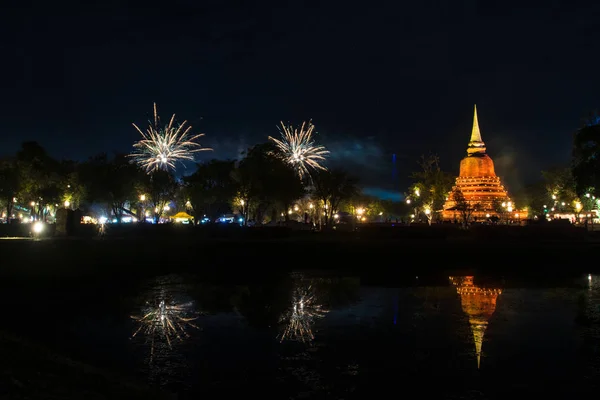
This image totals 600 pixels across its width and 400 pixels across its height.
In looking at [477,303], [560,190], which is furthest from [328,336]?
[560,190]

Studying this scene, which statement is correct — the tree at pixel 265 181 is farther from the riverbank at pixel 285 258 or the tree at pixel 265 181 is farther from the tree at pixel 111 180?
the riverbank at pixel 285 258

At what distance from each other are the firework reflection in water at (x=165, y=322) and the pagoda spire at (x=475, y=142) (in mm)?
107754

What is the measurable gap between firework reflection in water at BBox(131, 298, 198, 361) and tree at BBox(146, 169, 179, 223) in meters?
57.2

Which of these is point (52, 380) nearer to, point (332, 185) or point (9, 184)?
point (332, 185)

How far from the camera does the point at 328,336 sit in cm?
1235

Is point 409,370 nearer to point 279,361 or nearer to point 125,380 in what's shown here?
point 279,361

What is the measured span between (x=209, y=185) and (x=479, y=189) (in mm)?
50884

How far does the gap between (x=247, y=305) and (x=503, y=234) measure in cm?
3423

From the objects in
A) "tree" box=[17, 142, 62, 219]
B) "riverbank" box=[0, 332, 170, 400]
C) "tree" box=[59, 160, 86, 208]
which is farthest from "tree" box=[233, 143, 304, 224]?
"riverbank" box=[0, 332, 170, 400]

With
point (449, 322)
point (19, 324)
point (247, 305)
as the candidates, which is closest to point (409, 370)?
point (449, 322)

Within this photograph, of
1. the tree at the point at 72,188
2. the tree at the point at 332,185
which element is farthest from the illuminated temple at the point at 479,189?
the tree at the point at 72,188

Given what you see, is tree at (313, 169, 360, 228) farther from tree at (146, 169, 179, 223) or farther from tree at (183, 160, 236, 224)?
tree at (146, 169, 179, 223)

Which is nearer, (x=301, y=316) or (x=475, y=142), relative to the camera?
(x=301, y=316)

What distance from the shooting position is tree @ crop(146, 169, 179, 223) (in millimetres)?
72188
